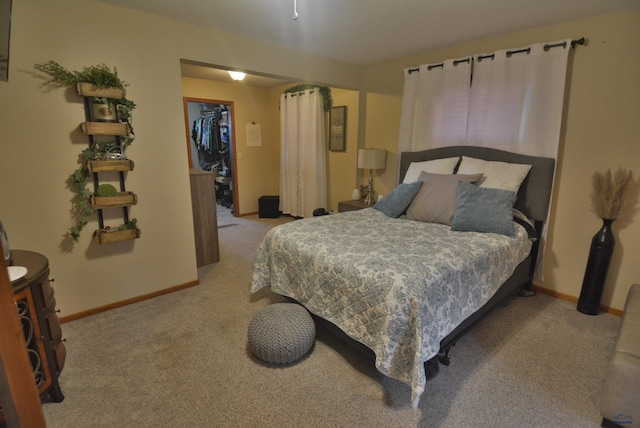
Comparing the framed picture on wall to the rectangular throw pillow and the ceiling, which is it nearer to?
the ceiling

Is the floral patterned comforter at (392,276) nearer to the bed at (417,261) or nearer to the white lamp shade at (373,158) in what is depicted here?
the bed at (417,261)

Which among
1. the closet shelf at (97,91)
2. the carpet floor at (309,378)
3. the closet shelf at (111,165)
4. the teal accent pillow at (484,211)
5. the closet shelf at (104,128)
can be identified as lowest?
the carpet floor at (309,378)

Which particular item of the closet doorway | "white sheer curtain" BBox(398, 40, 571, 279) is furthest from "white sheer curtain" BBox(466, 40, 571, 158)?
the closet doorway

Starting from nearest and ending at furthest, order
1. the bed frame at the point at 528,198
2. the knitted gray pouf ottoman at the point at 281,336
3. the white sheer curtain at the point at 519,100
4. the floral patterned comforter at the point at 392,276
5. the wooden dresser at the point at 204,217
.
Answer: the floral patterned comforter at the point at 392,276 < the knitted gray pouf ottoman at the point at 281,336 < the bed frame at the point at 528,198 < the white sheer curtain at the point at 519,100 < the wooden dresser at the point at 204,217

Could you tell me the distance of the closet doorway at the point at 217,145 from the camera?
6.03 meters

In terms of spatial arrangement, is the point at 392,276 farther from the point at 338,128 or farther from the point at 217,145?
the point at 217,145

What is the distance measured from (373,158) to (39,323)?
3.50 metres

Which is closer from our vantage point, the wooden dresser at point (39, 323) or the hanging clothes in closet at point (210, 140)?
the wooden dresser at point (39, 323)

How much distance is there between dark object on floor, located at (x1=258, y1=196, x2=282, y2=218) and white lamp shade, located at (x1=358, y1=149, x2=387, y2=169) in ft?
7.69

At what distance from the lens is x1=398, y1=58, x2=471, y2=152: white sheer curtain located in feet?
10.9

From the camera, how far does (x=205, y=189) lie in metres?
3.71

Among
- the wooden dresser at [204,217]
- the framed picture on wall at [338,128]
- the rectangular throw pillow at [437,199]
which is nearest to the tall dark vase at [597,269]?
the rectangular throw pillow at [437,199]

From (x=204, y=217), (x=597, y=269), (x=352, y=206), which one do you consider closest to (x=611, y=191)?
(x=597, y=269)

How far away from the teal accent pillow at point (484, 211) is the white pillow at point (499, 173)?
0.62 feet
